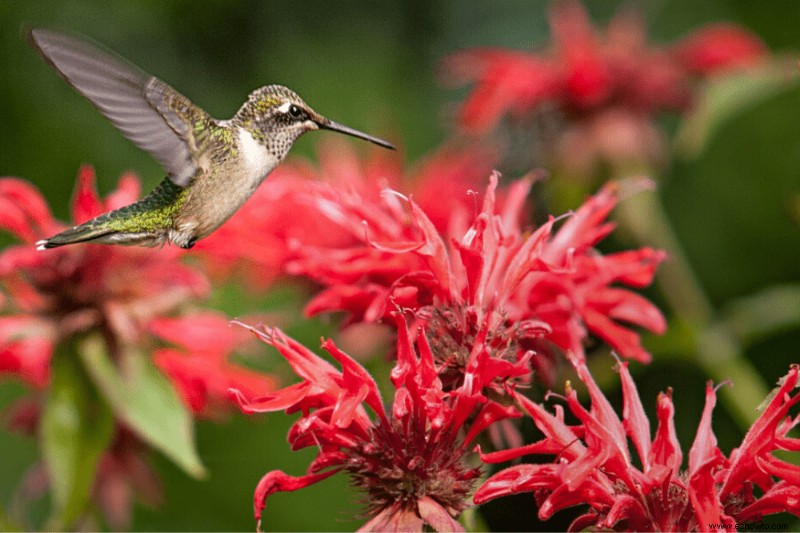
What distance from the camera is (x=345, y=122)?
3.57 metres

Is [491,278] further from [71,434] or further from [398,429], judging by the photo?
[71,434]

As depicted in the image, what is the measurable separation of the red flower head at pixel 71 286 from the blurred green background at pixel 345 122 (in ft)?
1.39

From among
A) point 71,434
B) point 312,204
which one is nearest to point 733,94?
point 312,204

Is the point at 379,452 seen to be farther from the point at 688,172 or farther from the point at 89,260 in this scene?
the point at 688,172

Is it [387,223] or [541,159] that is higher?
[541,159]

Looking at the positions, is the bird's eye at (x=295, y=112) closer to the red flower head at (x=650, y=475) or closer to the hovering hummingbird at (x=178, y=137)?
the hovering hummingbird at (x=178, y=137)

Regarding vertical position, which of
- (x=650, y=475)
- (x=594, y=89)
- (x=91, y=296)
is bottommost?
(x=650, y=475)

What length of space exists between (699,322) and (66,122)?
226cm

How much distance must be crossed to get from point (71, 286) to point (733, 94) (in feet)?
2.92

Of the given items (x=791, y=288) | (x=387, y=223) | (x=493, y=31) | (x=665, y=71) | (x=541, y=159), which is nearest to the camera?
(x=387, y=223)

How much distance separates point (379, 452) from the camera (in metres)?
0.75

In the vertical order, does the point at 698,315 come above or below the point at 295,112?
below

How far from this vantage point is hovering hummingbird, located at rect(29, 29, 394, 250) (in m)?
0.87

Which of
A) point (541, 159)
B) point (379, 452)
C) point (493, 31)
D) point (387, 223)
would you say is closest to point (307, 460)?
point (541, 159)
